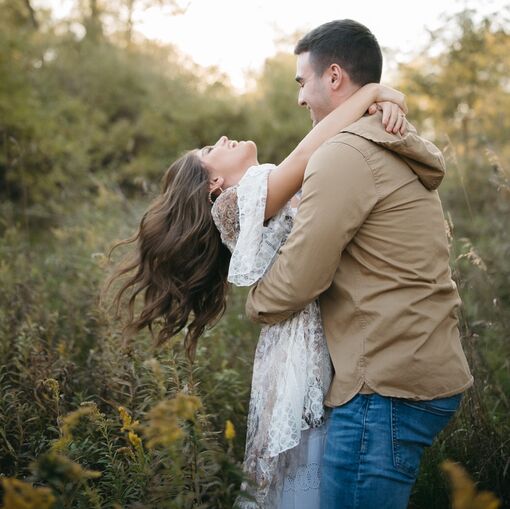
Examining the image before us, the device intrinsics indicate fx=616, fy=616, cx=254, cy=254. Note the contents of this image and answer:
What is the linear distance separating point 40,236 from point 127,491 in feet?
19.6

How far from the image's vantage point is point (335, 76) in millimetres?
2420

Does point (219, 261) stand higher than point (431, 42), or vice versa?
point (431, 42)

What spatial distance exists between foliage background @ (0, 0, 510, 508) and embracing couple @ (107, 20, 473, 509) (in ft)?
1.18

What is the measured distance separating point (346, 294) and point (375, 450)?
0.52 metres

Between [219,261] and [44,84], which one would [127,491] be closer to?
[219,261]

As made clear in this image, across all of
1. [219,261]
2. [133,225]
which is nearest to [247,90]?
[133,225]

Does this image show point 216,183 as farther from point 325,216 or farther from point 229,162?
point 325,216

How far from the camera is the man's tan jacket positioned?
2031 millimetres

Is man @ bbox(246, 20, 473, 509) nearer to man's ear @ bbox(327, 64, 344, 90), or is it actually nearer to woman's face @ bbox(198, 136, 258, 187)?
man's ear @ bbox(327, 64, 344, 90)

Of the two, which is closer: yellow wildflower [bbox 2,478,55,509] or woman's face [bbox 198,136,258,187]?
yellow wildflower [bbox 2,478,55,509]

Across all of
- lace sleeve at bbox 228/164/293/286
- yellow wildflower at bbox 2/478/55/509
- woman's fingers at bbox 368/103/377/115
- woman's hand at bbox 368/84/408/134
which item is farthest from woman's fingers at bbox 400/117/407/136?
yellow wildflower at bbox 2/478/55/509

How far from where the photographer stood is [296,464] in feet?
7.50

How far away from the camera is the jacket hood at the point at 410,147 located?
2.12 m

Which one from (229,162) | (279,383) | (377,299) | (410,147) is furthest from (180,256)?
(410,147)
